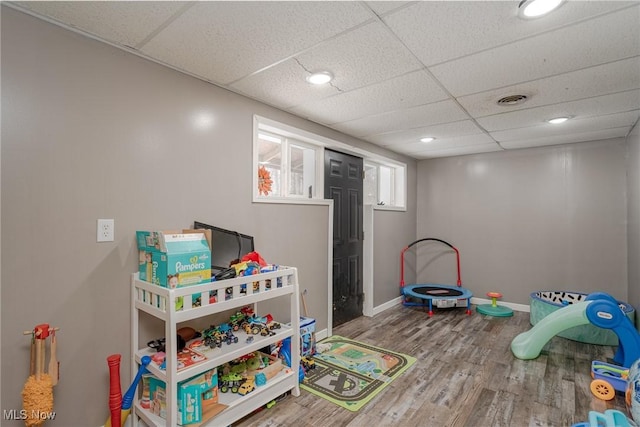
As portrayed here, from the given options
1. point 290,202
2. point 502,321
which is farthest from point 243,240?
point 502,321

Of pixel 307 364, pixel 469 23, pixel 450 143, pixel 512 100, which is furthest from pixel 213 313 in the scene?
pixel 450 143

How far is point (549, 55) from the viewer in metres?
1.85

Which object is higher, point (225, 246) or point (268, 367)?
point (225, 246)

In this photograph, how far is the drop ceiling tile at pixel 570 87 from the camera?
203 centimetres

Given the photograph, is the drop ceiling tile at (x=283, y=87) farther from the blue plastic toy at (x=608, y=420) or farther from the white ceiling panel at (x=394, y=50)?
the blue plastic toy at (x=608, y=420)

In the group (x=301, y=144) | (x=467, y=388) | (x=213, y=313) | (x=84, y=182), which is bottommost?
(x=467, y=388)

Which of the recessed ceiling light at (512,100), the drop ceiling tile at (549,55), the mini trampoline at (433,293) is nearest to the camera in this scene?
the drop ceiling tile at (549,55)

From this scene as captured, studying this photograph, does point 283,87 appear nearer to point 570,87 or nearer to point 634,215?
point 570,87

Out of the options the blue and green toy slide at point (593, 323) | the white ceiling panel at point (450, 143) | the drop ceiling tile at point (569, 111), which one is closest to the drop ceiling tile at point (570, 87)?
the drop ceiling tile at point (569, 111)

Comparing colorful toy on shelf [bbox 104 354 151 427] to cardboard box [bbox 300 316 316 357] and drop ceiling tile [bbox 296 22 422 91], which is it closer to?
cardboard box [bbox 300 316 316 357]

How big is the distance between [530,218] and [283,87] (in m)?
3.74

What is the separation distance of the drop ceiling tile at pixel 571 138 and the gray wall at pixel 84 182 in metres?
3.67

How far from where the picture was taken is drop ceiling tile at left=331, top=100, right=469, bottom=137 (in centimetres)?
278

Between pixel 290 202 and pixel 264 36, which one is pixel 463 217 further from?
pixel 264 36
